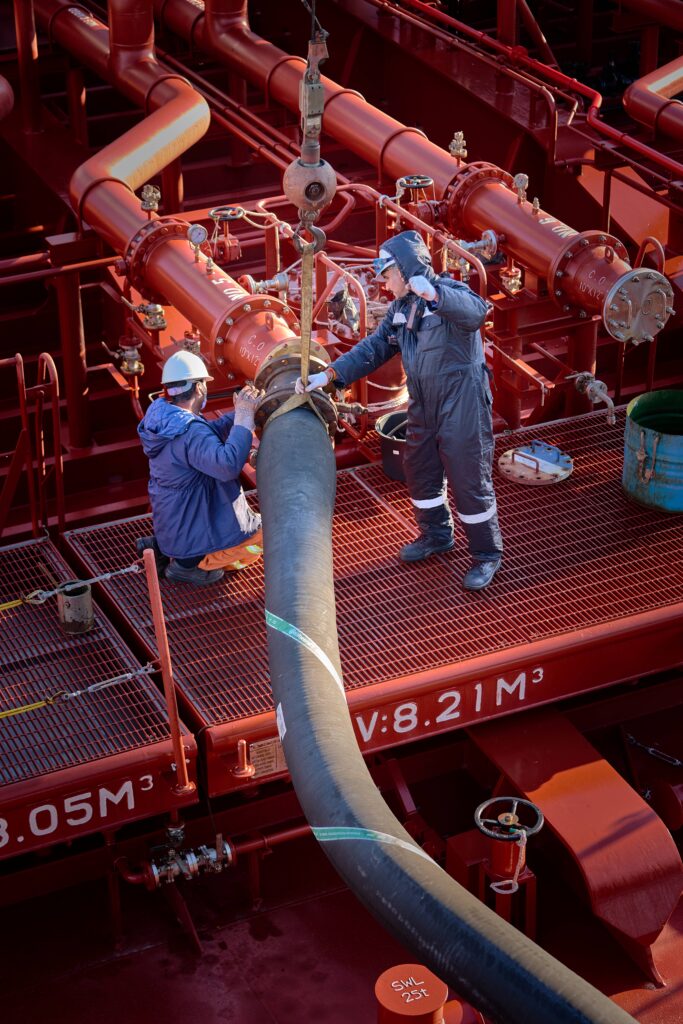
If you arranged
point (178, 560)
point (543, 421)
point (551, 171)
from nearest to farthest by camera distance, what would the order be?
1. point (178, 560)
2. point (543, 421)
3. point (551, 171)

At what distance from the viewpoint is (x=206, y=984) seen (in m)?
5.94

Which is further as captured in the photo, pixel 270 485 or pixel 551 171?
pixel 551 171

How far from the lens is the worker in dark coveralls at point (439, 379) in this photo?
6125 millimetres

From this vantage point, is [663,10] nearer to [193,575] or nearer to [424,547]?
[424,547]

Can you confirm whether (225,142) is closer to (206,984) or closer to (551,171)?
(551,171)

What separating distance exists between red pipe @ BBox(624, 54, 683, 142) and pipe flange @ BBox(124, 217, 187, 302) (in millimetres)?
3353

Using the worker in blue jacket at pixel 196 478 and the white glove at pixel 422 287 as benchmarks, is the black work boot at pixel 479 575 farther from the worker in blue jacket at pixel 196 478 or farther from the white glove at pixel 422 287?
the white glove at pixel 422 287

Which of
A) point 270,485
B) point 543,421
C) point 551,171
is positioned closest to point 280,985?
point 270,485

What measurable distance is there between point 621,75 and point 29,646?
8194 mm

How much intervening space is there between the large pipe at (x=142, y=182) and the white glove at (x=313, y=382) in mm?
1737

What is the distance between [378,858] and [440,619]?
4046mm

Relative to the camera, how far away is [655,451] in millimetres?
7297

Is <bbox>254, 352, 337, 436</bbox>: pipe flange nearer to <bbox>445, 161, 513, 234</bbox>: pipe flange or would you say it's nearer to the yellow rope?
the yellow rope

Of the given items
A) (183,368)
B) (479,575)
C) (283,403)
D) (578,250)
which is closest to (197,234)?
(183,368)
